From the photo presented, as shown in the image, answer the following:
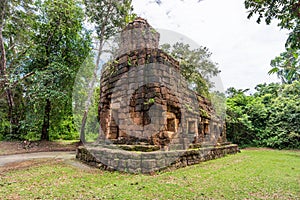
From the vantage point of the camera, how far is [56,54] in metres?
13.3

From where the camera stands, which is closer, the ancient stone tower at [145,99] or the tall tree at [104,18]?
the ancient stone tower at [145,99]

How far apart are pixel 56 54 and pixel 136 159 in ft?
37.7

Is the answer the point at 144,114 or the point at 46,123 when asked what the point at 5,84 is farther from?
the point at 144,114

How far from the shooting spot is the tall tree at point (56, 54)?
1162 centimetres

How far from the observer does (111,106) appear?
698 cm

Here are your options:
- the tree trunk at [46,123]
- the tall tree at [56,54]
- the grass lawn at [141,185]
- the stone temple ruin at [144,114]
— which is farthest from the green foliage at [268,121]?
the tree trunk at [46,123]

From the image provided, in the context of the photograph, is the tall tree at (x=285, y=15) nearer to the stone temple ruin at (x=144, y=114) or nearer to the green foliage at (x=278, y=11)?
the green foliage at (x=278, y=11)

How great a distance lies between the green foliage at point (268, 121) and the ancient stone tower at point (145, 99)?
996cm

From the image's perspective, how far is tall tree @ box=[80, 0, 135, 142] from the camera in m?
14.3

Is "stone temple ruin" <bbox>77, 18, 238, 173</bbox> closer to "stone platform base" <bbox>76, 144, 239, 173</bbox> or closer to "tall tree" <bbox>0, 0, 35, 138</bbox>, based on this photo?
"stone platform base" <bbox>76, 144, 239, 173</bbox>

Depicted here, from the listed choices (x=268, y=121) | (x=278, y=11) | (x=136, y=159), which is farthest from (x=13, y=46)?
(x=268, y=121)

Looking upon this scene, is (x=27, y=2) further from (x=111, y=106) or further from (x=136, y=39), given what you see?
(x=111, y=106)

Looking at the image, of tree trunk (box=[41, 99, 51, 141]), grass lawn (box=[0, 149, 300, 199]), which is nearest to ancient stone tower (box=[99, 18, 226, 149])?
grass lawn (box=[0, 149, 300, 199])

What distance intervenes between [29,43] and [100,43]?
484 centimetres
